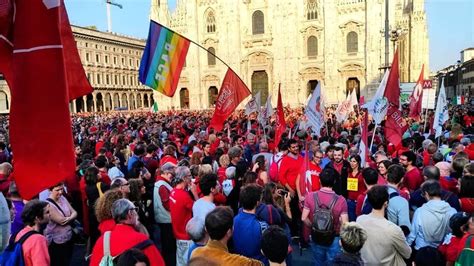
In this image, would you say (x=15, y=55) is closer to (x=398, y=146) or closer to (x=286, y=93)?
(x=398, y=146)

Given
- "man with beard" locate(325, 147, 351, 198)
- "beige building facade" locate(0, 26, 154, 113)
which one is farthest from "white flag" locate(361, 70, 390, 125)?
"beige building facade" locate(0, 26, 154, 113)

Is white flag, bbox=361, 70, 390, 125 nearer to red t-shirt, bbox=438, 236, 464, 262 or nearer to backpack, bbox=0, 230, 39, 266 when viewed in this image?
red t-shirt, bbox=438, 236, 464, 262

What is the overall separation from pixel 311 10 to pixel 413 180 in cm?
4010

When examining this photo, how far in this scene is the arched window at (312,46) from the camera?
42.9 meters

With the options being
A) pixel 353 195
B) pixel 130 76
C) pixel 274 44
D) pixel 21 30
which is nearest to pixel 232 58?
pixel 274 44

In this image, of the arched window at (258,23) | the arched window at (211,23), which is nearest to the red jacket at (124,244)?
the arched window at (258,23)

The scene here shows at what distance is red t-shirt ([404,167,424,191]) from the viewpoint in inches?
216

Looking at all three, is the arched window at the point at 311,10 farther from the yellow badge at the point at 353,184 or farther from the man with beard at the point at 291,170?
the yellow badge at the point at 353,184

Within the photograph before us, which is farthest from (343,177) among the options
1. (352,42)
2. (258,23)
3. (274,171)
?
(258,23)

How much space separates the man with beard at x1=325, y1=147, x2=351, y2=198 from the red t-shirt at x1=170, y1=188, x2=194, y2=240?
8.70 ft

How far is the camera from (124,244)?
9.65ft

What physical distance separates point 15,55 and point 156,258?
168cm

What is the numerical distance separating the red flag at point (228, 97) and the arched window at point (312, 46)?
113 ft

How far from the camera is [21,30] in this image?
2.52 meters
